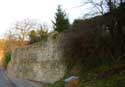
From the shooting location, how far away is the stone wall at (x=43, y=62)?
78.1 ft

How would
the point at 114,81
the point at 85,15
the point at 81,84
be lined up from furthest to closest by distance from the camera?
1. the point at 85,15
2. the point at 81,84
3. the point at 114,81

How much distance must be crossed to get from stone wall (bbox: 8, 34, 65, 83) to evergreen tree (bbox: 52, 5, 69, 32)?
3.87m

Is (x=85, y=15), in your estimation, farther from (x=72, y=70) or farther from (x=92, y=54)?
(x=72, y=70)

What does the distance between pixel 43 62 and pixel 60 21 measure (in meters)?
6.84

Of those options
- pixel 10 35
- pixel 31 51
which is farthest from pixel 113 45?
pixel 10 35

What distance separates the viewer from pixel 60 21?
31.7m

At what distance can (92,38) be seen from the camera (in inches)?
722

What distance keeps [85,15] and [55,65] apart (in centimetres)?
695

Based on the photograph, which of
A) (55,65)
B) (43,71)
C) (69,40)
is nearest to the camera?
(69,40)

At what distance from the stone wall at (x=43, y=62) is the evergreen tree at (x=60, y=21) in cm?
387

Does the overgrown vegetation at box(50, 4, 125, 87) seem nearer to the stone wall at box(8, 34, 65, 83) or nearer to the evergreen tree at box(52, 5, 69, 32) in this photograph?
the stone wall at box(8, 34, 65, 83)

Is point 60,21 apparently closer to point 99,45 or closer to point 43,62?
point 43,62

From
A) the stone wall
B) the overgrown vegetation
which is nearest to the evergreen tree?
the stone wall

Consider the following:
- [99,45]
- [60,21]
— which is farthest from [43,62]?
[99,45]
